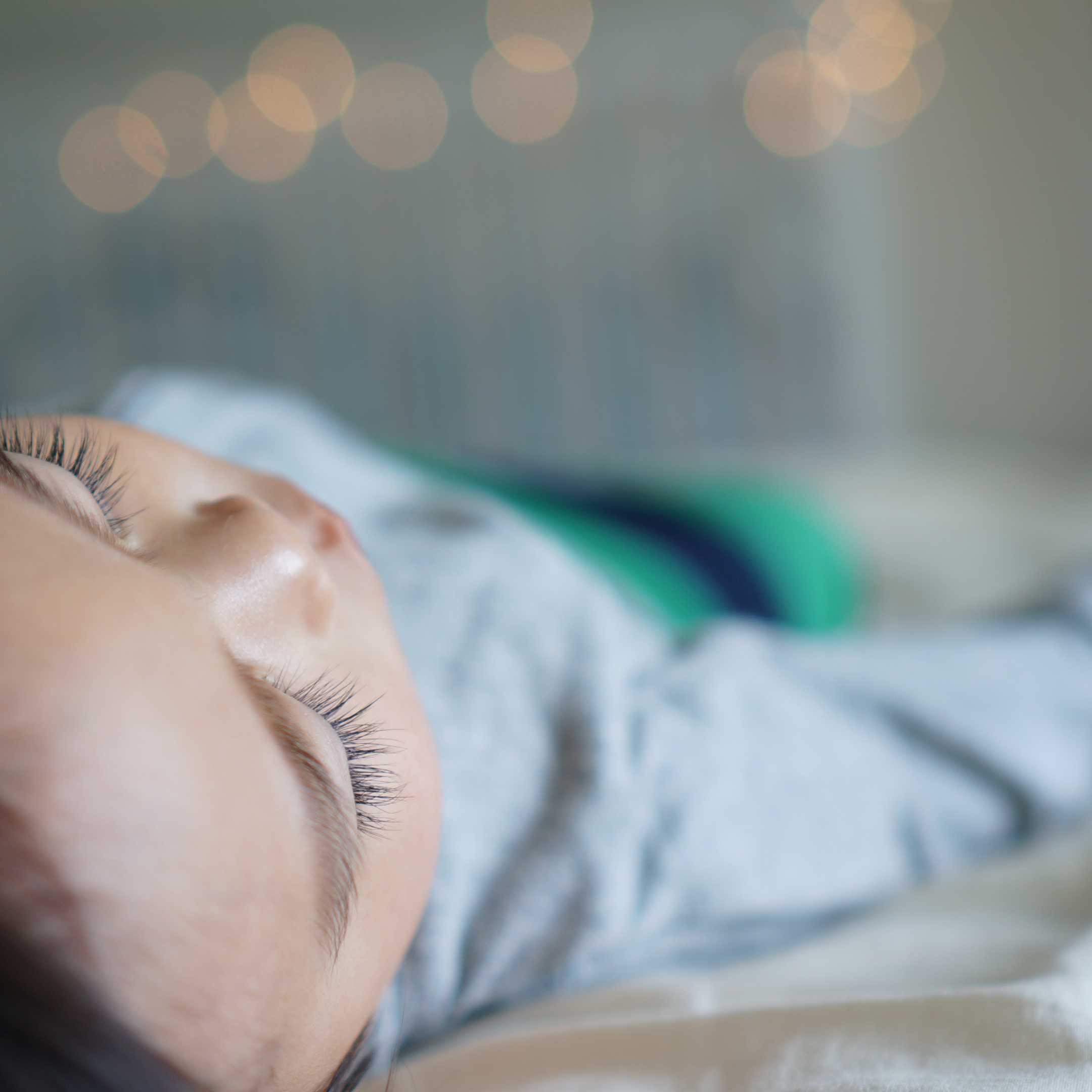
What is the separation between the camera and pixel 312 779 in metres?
0.33

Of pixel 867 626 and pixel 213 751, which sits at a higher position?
pixel 213 751

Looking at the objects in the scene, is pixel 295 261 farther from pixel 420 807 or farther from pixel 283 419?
pixel 420 807

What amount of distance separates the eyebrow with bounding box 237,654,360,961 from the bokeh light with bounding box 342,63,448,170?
1985mm

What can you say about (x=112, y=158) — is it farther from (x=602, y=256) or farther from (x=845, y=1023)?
(x=845, y=1023)

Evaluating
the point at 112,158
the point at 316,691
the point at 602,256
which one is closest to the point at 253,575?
the point at 316,691

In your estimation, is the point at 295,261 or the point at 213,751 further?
the point at 295,261

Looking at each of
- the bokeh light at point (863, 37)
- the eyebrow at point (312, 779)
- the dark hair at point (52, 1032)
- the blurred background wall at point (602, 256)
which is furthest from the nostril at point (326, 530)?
the bokeh light at point (863, 37)

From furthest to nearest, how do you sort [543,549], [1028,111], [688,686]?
[1028,111] < [543,549] < [688,686]

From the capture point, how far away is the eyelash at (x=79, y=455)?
14.4 inches

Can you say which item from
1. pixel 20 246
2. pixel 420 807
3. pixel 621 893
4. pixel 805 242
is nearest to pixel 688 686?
pixel 621 893

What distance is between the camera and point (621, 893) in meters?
0.49

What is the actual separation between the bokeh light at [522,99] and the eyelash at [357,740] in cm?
196

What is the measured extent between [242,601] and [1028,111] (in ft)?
7.33

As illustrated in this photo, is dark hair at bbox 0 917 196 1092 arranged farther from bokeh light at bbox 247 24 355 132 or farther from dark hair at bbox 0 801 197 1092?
bokeh light at bbox 247 24 355 132
